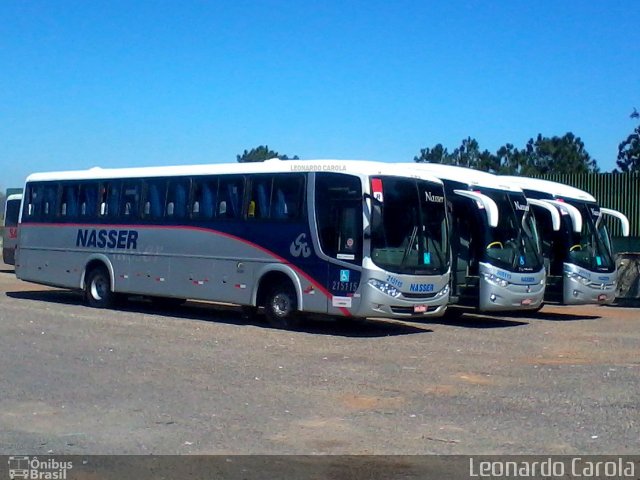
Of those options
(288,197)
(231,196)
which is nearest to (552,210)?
(288,197)

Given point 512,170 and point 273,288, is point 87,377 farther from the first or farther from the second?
point 512,170

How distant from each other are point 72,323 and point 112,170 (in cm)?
470

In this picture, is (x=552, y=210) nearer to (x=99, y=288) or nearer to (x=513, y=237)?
(x=513, y=237)

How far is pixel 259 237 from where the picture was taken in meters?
17.7

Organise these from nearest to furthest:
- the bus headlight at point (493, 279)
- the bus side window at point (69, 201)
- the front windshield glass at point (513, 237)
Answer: the bus headlight at point (493, 279)
the front windshield glass at point (513, 237)
the bus side window at point (69, 201)

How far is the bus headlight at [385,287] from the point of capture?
627 inches

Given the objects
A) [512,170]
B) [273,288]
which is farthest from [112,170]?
[512,170]

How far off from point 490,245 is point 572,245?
116 inches

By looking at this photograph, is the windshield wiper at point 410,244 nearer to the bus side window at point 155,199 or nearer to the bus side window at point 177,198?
the bus side window at point 177,198

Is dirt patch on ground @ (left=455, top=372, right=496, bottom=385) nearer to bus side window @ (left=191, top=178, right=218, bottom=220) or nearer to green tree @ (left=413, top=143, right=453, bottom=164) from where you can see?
bus side window @ (left=191, top=178, right=218, bottom=220)

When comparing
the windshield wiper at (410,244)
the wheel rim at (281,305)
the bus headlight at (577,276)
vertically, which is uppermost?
the windshield wiper at (410,244)

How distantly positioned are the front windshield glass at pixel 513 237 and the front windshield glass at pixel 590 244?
5.21ft

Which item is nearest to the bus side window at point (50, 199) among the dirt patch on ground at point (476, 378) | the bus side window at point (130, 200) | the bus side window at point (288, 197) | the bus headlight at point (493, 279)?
the bus side window at point (130, 200)

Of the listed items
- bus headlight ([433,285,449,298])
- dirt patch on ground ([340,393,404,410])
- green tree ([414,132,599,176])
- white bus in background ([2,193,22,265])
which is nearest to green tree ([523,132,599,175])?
green tree ([414,132,599,176])
